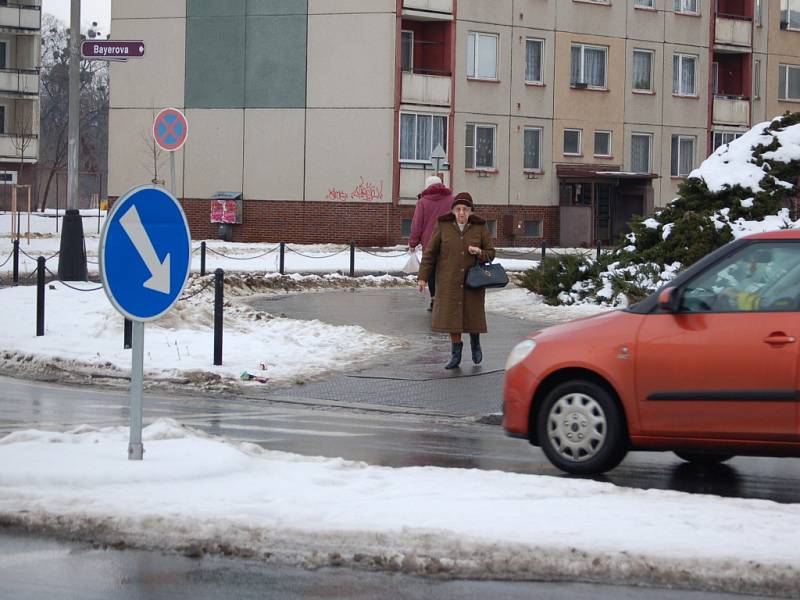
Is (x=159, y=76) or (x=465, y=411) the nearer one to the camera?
(x=465, y=411)

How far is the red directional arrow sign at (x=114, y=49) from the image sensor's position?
20031 millimetres

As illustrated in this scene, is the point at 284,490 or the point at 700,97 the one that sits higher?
the point at 700,97

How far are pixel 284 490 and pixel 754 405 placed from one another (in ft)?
9.44

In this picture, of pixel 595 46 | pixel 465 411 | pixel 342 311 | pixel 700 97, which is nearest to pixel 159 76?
pixel 595 46

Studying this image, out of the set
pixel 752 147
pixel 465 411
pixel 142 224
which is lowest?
pixel 465 411

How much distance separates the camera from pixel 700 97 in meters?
57.8

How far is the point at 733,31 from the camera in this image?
58.9 meters

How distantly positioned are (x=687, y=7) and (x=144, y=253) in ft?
169

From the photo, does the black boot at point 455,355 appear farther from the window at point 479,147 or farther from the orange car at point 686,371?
the window at point 479,147

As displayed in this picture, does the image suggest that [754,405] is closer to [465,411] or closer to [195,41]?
[465,411]

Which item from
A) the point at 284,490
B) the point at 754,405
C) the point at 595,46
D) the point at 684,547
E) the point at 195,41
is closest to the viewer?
the point at 684,547

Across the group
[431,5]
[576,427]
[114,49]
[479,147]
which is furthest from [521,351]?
[479,147]

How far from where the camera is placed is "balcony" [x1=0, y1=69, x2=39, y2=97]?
7462 cm

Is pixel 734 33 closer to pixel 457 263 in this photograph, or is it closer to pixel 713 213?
pixel 713 213
